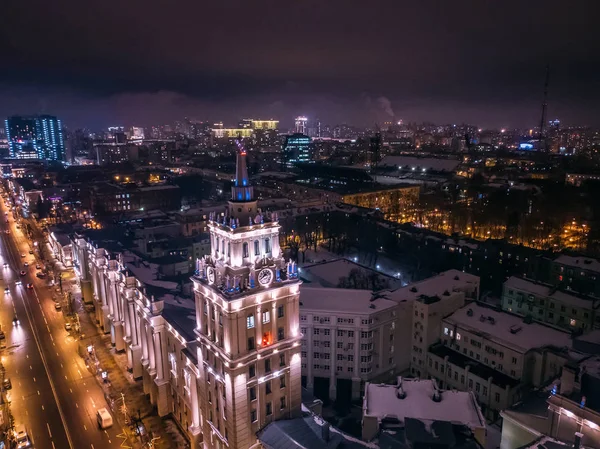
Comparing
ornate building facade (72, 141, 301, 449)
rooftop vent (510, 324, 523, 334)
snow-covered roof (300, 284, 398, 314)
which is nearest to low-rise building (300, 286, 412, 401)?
snow-covered roof (300, 284, 398, 314)

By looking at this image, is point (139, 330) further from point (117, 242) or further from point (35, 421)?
point (117, 242)

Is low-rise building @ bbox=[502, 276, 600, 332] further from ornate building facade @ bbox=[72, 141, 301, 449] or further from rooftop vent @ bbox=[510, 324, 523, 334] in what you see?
ornate building facade @ bbox=[72, 141, 301, 449]

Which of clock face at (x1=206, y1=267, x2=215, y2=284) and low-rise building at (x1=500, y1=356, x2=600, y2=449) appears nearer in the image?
low-rise building at (x1=500, y1=356, x2=600, y2=449)

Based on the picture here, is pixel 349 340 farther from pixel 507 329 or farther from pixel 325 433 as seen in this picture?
pixel 325 433

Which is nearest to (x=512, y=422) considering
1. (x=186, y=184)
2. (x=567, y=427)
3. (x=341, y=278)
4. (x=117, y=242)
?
(x=567, y=427)

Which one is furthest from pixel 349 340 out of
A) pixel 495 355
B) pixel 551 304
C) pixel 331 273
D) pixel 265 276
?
pixel 551 304

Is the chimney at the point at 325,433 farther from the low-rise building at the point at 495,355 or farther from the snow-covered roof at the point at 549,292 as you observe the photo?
the snow-covered roof at the point at 549,292
